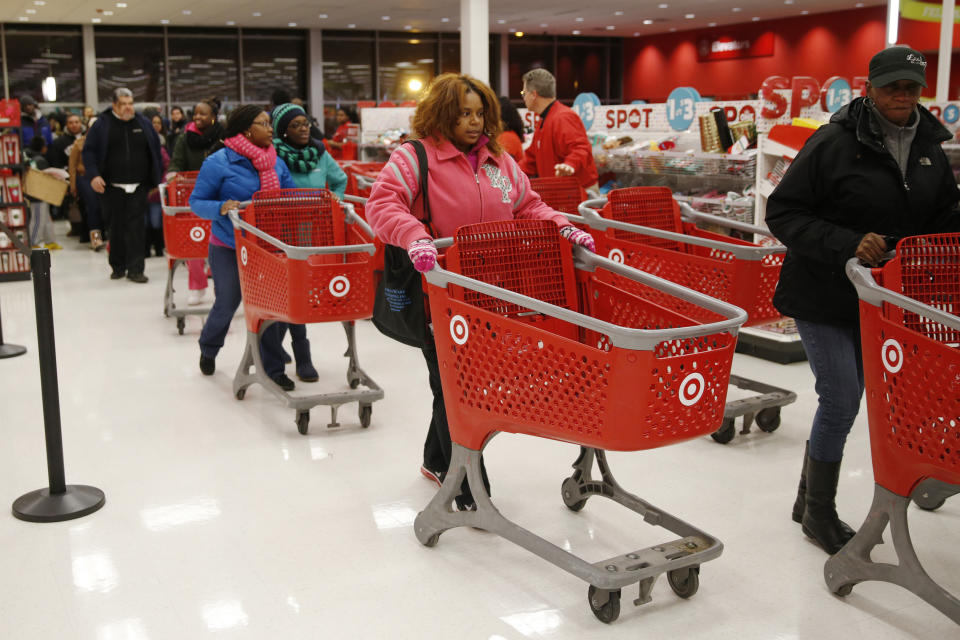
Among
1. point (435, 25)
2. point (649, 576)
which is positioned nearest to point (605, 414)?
point (649, 576)

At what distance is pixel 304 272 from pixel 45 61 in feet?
69.2

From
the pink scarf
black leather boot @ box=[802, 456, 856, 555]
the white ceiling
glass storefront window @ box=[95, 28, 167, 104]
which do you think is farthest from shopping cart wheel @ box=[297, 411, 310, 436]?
glass storefront window @ box=[95, 28, 167, 104]

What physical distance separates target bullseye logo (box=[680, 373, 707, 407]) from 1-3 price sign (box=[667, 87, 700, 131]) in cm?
475

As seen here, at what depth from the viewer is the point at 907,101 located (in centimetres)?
284

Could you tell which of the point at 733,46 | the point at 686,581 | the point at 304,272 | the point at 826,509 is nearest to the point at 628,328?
the point at 686,581

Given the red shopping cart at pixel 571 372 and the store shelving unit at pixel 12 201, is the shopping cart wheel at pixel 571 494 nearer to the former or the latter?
the red shopping cart at pixel 571 372

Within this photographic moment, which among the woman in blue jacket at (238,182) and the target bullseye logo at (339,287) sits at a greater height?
the woman in blue jacket at (238,182)

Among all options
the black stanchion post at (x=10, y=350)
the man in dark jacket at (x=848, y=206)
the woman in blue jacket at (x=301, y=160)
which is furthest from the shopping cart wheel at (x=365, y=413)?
the black stanchion post at (x=10, y=350)

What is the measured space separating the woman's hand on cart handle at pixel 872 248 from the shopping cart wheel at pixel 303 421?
105 inches

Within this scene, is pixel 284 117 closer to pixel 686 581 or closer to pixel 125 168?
pixel 686 581

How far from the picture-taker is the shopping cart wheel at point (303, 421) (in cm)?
446

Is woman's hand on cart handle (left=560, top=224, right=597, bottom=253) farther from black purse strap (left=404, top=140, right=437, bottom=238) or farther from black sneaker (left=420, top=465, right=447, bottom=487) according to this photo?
black sneaker (left=420, top=465, right=447, bottom=487)

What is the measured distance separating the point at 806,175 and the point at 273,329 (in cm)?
320

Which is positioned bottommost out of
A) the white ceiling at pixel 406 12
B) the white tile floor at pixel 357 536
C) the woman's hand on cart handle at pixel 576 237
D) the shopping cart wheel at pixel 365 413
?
the white tile floor at pixel 357 536
